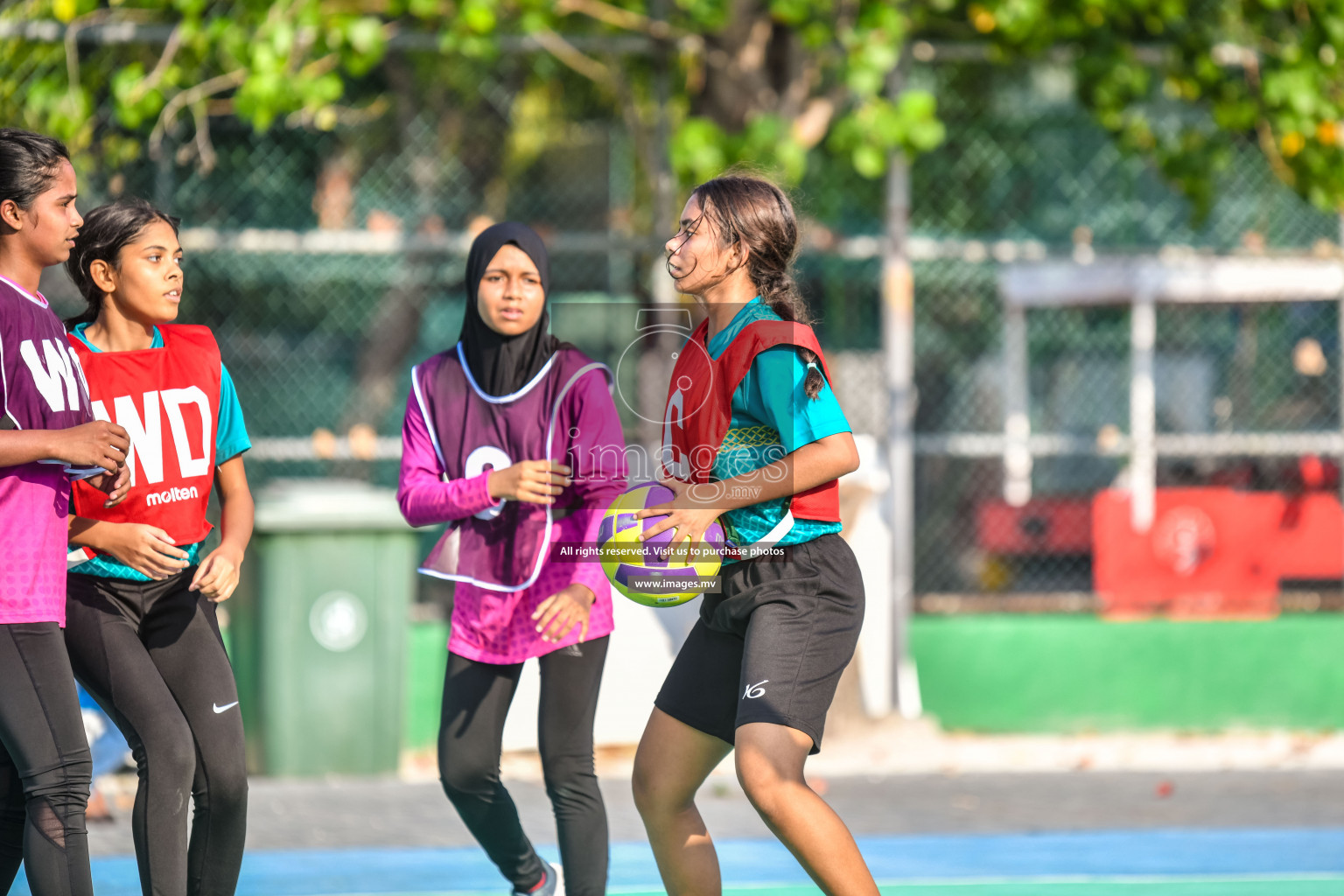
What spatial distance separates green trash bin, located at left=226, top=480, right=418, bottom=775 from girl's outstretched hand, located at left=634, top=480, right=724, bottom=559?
12.6 ft

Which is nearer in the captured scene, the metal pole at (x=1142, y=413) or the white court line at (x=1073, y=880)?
the white court line at (x=1073, y=880)

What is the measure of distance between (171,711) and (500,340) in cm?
126

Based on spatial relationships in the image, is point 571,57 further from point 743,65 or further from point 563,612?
point 563,612

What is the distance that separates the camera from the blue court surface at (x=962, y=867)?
505cm

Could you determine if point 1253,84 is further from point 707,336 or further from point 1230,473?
point 707,336

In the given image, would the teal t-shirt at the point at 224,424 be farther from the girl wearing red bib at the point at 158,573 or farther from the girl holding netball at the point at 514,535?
the girl holding netball at the point at 514,535

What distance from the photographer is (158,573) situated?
3465 millimetres

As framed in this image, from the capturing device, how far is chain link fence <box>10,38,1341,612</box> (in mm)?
7961

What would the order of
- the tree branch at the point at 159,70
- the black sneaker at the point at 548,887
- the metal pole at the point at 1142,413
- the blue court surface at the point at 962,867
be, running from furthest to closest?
the metal pole at the point at 1142,413 → the tree branch at the point at 159,70 → the blue court surface at the point at 962,867 → the black sneaker at the point at 548,887

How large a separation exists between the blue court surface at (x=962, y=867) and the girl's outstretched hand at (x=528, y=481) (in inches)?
74.9

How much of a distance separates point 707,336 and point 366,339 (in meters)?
5.19

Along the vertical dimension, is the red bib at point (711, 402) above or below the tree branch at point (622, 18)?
below

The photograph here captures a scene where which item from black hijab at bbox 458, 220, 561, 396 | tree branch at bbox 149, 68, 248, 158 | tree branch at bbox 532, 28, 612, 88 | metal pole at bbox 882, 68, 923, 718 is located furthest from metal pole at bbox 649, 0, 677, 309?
black hijab at bbox 458, 220, 561, 396

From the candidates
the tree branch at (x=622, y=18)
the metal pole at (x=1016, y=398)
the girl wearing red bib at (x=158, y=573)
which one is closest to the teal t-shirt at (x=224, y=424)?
the girl wearing red bib at (x=158, y=573)
